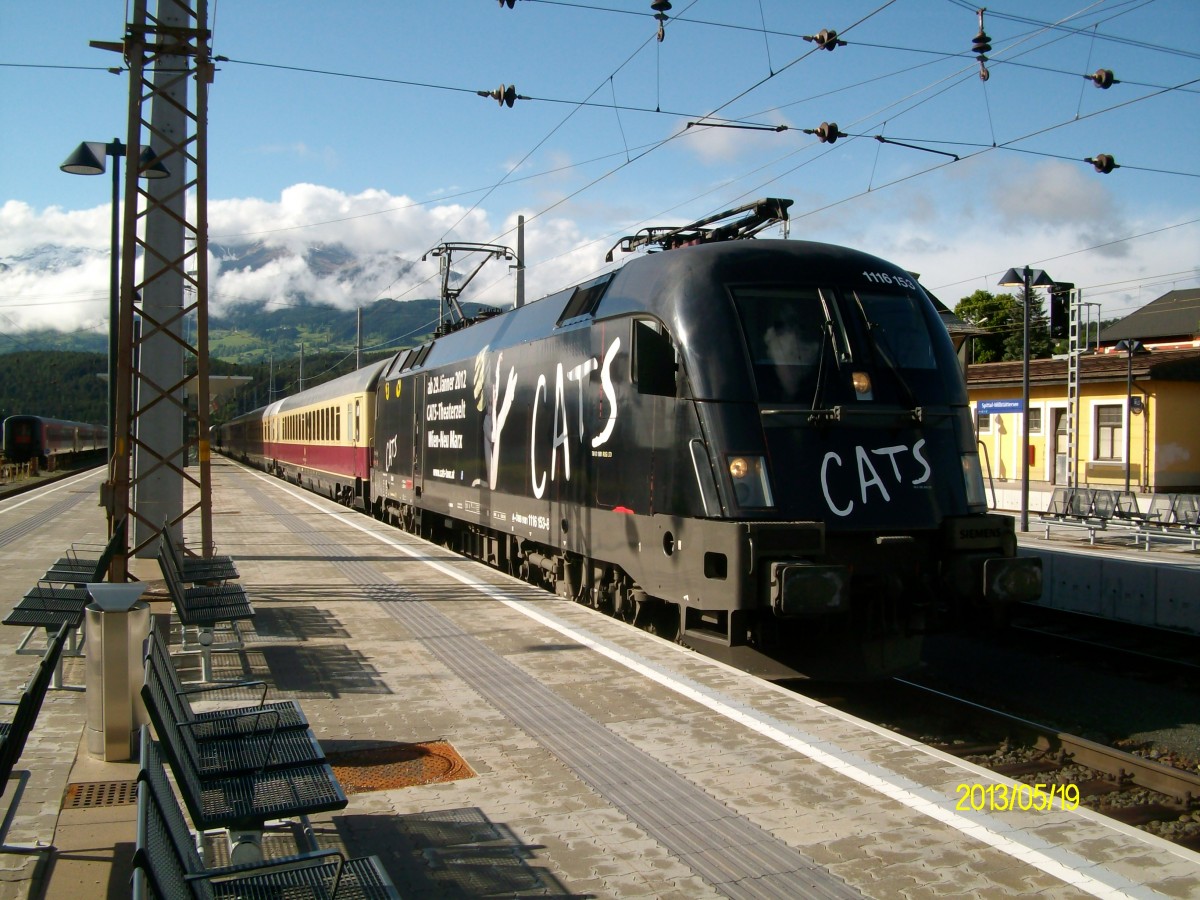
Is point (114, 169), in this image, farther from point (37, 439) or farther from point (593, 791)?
point (37, 439)

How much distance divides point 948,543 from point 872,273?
2.22m

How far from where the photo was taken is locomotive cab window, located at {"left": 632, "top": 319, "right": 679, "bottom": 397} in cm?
797

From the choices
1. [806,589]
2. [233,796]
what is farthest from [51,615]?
[806,589]

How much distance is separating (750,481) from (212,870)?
4.86m

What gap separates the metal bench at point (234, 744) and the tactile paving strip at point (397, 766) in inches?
25.3

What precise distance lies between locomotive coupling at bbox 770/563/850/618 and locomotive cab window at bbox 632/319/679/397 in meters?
1.65

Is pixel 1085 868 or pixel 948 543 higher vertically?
pixel 948 543

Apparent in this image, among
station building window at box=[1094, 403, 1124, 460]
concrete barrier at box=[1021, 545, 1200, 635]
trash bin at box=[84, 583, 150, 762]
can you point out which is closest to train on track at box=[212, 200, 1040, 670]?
trash bin at box=[84, 583, 150, 762]

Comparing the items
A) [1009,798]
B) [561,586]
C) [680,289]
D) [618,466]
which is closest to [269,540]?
[561,586]

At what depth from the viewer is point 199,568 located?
9.68 m

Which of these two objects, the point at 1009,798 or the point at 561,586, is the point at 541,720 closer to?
the point at 1009,798

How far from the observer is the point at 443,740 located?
6164 millimetres

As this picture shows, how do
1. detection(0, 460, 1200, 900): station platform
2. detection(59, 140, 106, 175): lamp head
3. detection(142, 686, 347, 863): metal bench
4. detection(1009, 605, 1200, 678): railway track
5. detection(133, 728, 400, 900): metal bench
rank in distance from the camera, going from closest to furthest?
detection(133, 728, 400, 900): metal bench, detection(142, 686, 347, 863): metal bench, detection(0, 460, 1200, 900): station platform, detection(1009, 605, 1200, 678): railway track, detection(59, 140, 106, 175): lamp head
